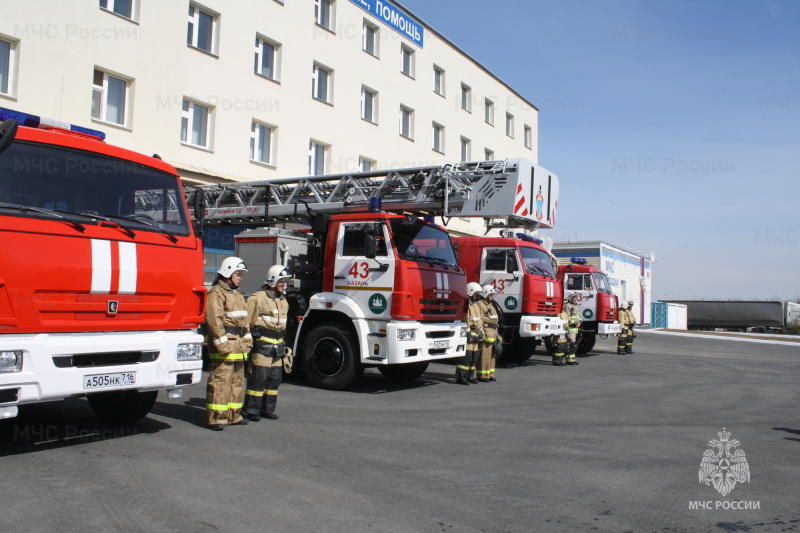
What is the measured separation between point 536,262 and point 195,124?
408 inches

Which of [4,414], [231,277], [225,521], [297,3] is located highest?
[297,3]

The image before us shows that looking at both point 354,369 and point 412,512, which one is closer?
point 412,512

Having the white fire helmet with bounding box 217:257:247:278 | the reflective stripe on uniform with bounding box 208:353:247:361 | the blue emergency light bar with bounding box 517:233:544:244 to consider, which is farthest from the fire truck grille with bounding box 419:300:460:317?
the blue emergency light bar with bounding box 517:233:544:244

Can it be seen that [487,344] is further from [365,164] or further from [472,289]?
[365,164]

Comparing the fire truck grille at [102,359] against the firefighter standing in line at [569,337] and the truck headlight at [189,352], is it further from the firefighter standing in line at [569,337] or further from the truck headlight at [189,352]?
the firefighter standing in line at [569,337]

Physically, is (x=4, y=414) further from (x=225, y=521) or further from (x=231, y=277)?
(x=231, y=277)

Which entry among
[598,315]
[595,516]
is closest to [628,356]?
[598,315]

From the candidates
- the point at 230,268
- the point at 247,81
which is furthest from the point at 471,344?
the point at 247,81

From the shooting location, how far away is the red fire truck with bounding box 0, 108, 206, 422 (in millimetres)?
4938

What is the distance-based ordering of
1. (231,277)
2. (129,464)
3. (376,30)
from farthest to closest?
(376,30)
(231,277)
(129,464)

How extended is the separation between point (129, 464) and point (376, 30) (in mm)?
22397

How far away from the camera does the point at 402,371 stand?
11016 millimetres

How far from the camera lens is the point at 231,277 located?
22.3 feet

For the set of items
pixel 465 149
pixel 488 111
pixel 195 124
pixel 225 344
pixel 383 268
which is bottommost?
pixel 225 344
